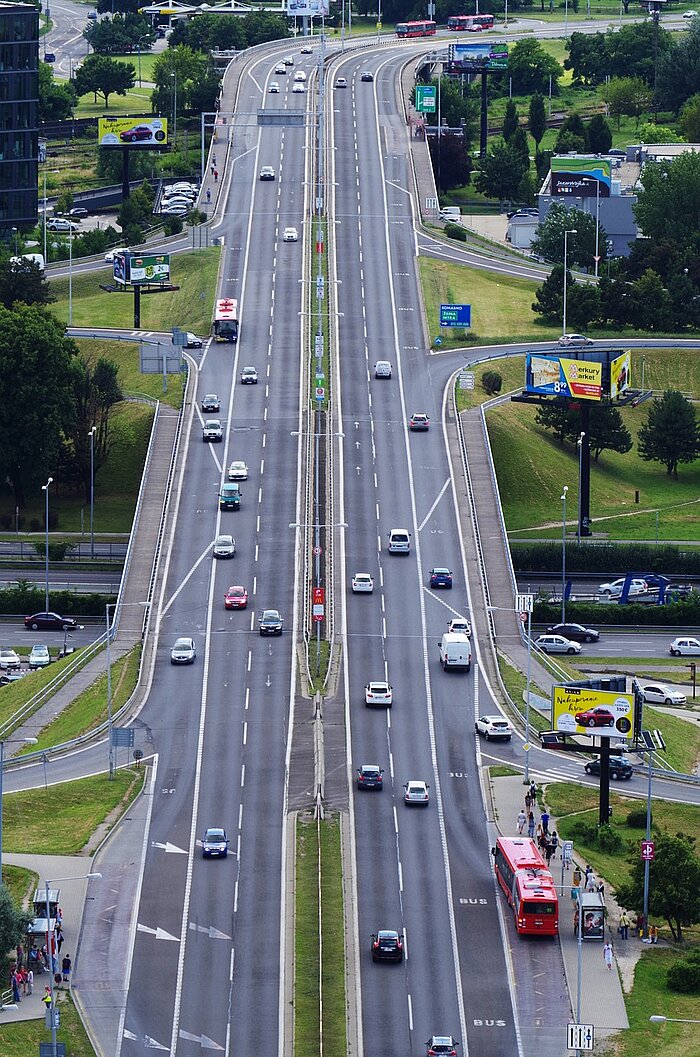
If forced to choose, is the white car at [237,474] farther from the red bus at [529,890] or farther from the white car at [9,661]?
the red bus at [529,890]

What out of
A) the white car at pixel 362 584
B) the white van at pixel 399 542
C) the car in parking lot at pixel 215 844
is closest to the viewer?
the car in parking lot at pixel 215 844

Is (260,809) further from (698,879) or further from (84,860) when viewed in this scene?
(698,879)

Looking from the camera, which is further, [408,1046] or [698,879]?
[698,879]

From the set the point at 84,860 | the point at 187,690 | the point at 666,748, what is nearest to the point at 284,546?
the point at 187,690

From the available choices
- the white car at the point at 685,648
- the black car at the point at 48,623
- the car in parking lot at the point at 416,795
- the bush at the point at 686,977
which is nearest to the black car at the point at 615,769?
the car in parking lot at the point at 416,795

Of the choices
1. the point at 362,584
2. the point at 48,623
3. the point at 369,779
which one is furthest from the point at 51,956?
the point at 48,623

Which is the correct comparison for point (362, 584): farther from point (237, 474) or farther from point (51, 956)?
point (51, 956)
